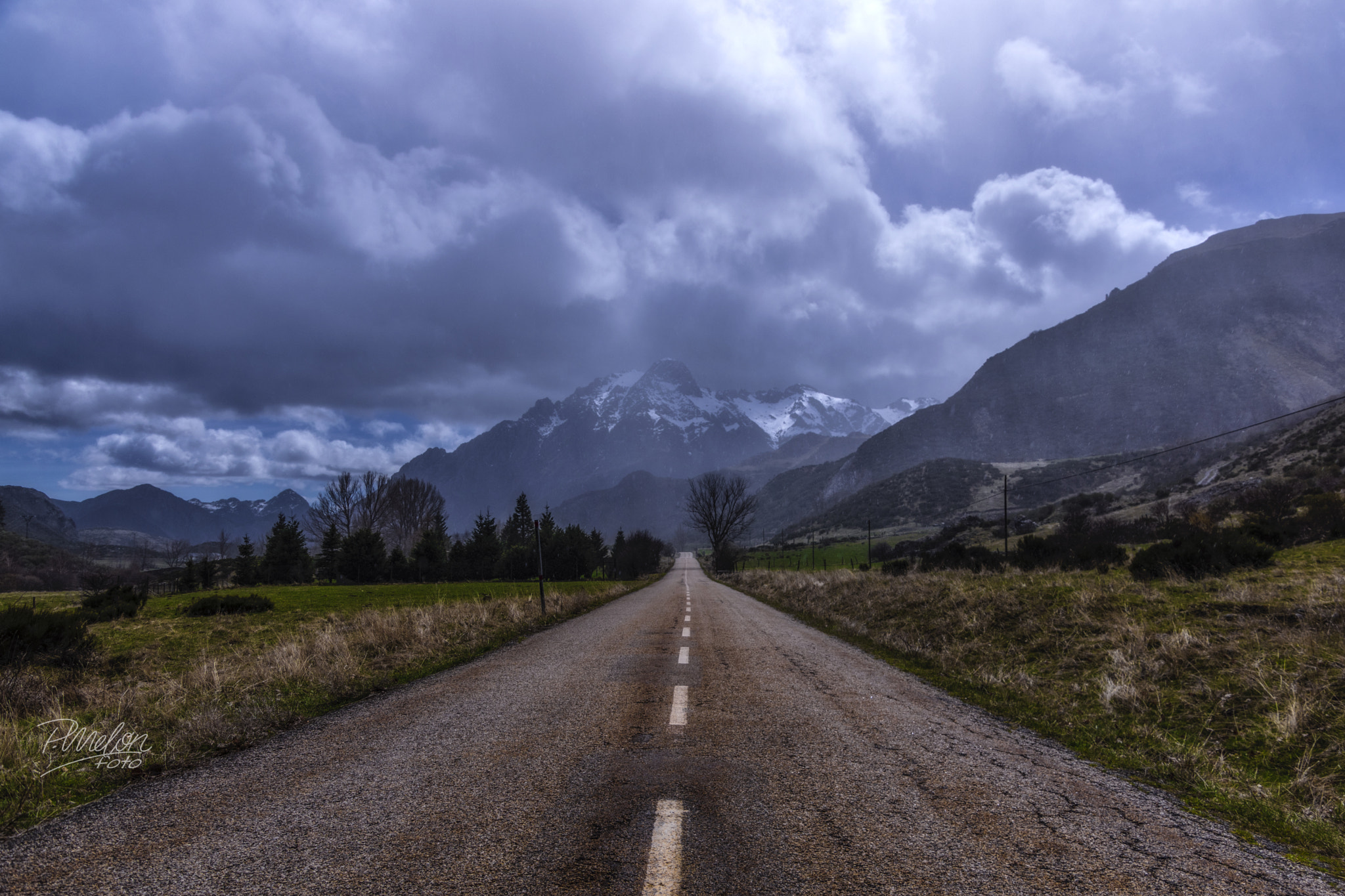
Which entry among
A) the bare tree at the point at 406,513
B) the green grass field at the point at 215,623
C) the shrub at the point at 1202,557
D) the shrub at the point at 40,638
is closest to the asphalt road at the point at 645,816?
the green grass field at the point at 215,623

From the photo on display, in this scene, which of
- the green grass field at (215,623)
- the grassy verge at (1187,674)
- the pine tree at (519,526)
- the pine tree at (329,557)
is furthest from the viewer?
the pine tree at (519,526)

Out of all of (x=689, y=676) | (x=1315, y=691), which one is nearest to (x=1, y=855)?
(x=689, y=676)

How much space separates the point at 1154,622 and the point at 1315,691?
348 cm

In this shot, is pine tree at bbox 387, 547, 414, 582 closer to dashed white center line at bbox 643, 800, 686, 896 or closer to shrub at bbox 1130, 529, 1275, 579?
shrub at bbox 1130, 529, 1275, 579

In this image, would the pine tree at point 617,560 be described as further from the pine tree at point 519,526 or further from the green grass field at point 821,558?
the green grass field at point 821,558

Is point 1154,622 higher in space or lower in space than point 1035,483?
lower

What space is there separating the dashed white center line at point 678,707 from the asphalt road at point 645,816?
0.04 m

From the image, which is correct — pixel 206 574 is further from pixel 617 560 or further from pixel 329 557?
pixel 617 560

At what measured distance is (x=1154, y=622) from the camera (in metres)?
9.56

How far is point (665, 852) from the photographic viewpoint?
3354 millimetres

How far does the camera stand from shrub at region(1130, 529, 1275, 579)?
13969 millimetres

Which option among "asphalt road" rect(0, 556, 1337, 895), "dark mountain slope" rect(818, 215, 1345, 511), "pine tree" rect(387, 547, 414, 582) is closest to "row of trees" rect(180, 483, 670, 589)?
"pine tree" rect(387, 547, 414, 582)

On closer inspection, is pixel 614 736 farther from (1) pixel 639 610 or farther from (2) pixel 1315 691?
(1) pixel 639 610

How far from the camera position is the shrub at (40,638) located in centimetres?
1198
